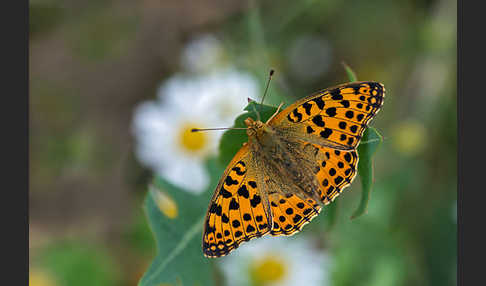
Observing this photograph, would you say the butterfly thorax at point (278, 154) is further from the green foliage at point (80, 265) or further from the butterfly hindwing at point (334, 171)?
the green foliage at point (80, 265)

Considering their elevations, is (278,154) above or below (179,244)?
above

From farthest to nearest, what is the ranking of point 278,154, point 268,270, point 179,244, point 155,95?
1. point 155,95
2. point 268,270
3. point 278,154
4. point 179,244

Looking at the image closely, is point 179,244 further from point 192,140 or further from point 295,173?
point 192,140

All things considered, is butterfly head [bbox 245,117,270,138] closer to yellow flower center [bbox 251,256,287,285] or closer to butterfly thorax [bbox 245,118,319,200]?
butterfly thorax [bbox 245,118,319,200]

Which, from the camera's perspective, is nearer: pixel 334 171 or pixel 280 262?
pixel 334 171

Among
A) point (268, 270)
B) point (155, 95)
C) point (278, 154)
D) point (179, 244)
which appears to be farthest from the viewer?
point (155, 95)

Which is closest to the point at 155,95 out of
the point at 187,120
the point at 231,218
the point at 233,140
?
the point at 187,120

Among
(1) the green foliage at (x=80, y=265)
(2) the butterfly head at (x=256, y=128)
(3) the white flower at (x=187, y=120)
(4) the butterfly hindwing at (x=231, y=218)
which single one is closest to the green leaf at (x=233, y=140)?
(2) the butterfly head at (x=256, y=128)
